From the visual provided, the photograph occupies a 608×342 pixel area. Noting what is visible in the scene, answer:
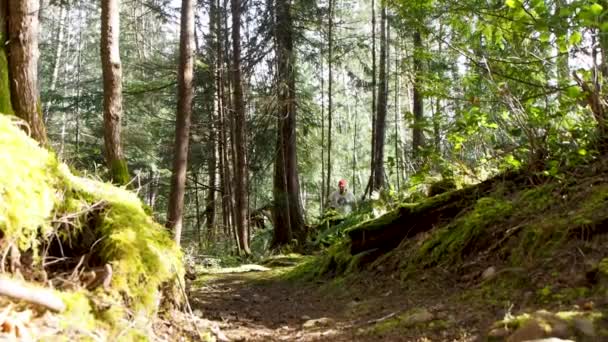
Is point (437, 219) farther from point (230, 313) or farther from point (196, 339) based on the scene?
point (196, 339)

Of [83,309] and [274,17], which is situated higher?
[274,17]

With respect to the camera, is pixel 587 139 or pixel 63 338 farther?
pixel 587 139

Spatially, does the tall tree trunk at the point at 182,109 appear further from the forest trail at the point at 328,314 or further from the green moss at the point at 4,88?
the green moss at the point at 4,88

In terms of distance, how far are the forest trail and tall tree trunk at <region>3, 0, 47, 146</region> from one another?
2.44m

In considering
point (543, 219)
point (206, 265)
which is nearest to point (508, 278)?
point (543, 219)

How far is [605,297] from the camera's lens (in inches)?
115

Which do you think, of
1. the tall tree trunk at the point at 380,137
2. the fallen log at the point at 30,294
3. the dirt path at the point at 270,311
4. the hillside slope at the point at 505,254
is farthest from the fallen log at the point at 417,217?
the tall tree trunk at the point at 380,137

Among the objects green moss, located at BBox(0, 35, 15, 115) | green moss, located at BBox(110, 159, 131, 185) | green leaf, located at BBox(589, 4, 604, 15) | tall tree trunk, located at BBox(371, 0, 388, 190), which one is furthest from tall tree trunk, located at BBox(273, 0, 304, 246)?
green leaf, located at BBox(589, 4, 604, 15)

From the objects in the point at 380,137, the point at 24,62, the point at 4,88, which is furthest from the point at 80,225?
the point at 380,137

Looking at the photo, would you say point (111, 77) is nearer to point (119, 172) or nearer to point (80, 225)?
point (119, 172)

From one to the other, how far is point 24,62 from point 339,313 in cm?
408

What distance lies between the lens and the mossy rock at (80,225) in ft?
8.53

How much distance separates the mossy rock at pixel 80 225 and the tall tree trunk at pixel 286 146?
12089 mm

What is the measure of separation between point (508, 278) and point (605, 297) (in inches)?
43.6
